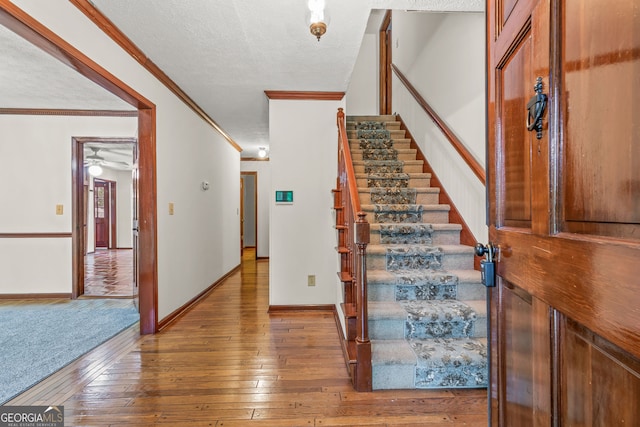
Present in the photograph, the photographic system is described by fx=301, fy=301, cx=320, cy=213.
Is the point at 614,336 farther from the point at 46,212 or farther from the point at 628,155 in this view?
the point at 46,212

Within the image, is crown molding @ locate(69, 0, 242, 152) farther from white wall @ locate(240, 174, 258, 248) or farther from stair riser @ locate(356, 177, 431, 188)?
white wall @ locate(240, 174, 258, 248)

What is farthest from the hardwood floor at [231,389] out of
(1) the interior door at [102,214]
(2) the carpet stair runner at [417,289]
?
(1) the interior door at [102,214]

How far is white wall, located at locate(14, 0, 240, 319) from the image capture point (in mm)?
1879

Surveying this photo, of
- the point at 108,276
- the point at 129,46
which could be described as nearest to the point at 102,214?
the point at 108,276

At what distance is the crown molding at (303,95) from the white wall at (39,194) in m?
2.10

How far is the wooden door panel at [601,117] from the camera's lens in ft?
1.53

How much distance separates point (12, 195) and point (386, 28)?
245 inches

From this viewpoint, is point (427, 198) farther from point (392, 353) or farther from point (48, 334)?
point (48, 334)

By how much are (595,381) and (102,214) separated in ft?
34.7

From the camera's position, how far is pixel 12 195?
3820 mm

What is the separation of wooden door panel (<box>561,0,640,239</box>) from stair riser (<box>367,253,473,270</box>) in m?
1.97

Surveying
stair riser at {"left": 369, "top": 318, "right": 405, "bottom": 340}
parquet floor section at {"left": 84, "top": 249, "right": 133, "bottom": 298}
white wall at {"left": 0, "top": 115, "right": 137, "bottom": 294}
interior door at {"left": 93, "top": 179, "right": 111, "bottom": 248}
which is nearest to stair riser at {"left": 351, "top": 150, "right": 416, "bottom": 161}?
stair riser at {"left": 369, "top": 318, "right": 405, "bottom": 340}

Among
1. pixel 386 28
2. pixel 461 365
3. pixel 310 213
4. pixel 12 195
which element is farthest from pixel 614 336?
pixel 386 28

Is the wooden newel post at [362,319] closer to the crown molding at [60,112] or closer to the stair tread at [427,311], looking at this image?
the stair tread at [427,311]
